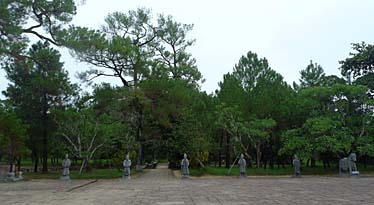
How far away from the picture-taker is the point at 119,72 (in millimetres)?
30625

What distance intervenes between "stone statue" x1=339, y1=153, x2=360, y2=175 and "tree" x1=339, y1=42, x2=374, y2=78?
10434 millimetres

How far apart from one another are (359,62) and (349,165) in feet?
37.2

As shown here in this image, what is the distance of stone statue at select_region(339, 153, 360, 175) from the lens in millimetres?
25297

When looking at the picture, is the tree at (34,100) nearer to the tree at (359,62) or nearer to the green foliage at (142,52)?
the green foliage at (142,52)

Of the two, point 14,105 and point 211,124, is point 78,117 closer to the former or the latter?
point 14,105

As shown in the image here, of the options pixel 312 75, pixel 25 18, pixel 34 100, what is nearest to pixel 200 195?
pixel 25 18

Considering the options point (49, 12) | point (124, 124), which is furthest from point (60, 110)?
point (49, 12)

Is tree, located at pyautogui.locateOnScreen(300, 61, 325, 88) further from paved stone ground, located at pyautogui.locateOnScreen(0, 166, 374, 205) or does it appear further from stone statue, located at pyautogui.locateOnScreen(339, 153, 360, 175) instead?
paved stone ground, located at pyautogui.locateOnScreen(0, 166, 374, 205)

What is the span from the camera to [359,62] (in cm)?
3359

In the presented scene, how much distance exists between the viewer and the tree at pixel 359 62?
32969 mm

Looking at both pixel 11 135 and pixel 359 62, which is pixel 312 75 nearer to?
pixel 359 62

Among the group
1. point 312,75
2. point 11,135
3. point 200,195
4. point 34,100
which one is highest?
point 312,75

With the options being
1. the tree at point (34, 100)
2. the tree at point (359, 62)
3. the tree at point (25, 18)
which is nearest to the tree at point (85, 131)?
the tree at point (34, 100)

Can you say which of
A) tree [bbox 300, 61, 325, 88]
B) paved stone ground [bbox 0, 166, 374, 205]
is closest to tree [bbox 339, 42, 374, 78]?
tree [bbox 300, 61, 325, 88]
